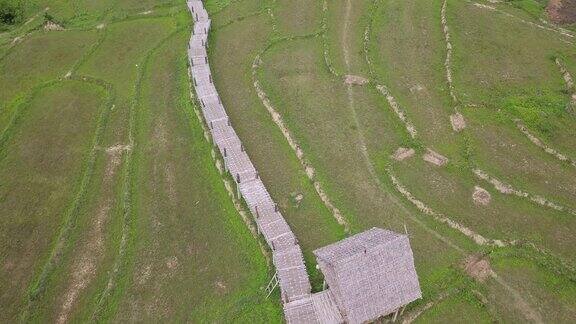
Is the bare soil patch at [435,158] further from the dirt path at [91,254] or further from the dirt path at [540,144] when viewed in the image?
the dirt path at [91,254]

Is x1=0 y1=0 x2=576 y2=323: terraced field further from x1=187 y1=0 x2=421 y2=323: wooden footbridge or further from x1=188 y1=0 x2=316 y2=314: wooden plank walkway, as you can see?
x1=187 y1=0 x2=421 y2=323: wooden footbridge

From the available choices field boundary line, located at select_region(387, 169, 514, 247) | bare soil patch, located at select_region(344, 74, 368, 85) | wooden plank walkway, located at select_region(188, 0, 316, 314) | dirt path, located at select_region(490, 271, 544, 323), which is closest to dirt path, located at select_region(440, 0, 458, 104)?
bare soil patch, located at select_region(344, 74, 368, 85)

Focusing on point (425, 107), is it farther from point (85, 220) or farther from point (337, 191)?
point (85, 220)

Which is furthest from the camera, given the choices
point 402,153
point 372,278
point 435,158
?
point 402,153

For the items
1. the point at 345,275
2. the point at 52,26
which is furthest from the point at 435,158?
the point at 52,26

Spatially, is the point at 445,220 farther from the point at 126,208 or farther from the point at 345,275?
the point at 126,208

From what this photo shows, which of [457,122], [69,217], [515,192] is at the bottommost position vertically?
[69,217]

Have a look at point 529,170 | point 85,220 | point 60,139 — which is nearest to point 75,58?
point 60,139

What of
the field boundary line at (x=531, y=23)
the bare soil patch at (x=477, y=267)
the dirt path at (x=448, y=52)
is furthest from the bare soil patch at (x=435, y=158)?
the field boundary line at (x=531, y=23)
